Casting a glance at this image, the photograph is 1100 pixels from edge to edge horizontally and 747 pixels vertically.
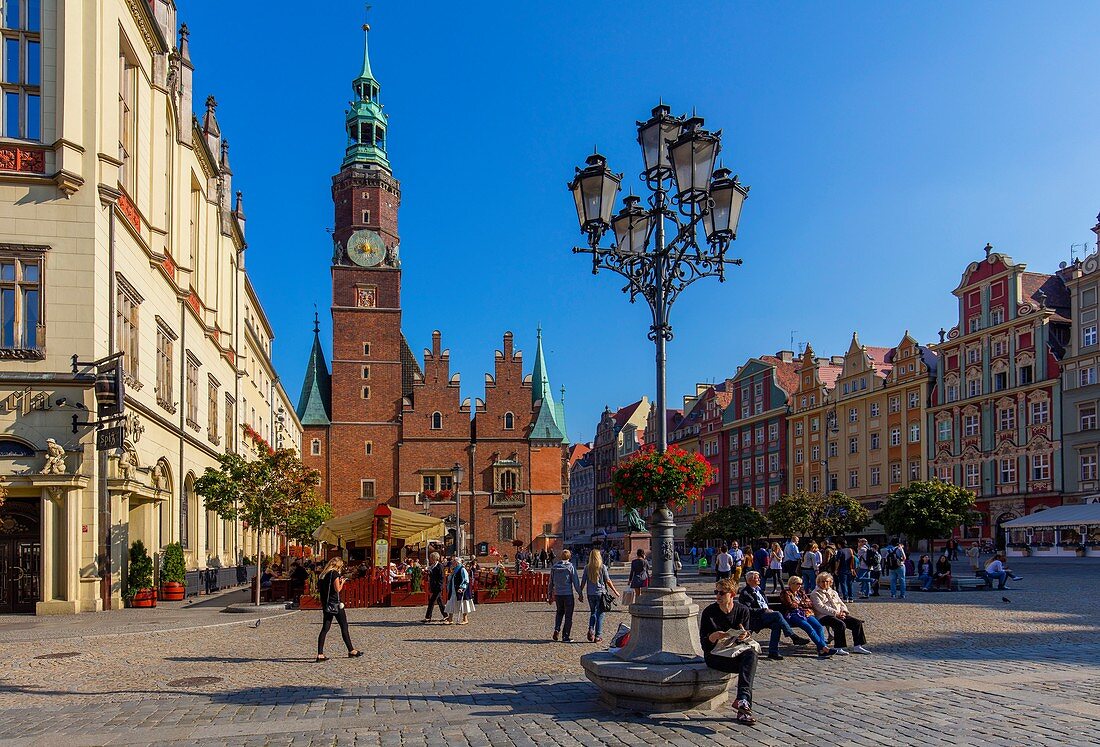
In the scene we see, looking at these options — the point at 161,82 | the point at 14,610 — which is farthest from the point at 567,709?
the point at 161,82

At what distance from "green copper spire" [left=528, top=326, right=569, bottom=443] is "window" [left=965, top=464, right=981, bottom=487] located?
2821 cm

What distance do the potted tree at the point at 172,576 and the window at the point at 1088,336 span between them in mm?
44608

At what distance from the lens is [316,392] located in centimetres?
7419

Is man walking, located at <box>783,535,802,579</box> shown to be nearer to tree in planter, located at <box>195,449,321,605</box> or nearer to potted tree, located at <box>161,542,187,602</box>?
tree in planter, located at <box>195,449,321,605</box>

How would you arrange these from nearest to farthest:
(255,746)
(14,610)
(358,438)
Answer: (255,746)
(14,610)
(358,438)

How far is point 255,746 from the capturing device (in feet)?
28.2

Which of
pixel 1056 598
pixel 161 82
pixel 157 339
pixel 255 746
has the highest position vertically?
pixel 161 82

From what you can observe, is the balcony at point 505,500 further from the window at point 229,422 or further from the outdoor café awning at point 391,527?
the outdoor café awning at point 391,527

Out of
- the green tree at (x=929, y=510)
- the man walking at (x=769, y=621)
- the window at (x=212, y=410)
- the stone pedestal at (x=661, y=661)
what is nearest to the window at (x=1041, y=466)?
the green tree at (x=929, y=510)

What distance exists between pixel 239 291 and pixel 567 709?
37.6 m

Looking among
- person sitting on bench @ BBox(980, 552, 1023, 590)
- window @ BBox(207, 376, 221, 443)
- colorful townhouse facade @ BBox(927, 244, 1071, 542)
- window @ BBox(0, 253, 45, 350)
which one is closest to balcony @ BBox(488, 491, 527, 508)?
colorful townhouse facade @ BBox(927, 244, 1071, 542)

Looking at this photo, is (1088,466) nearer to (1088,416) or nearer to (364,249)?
(1088,416)

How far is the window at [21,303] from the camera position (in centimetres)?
2094

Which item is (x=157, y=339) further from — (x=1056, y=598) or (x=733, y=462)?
(x=733, y=462)
